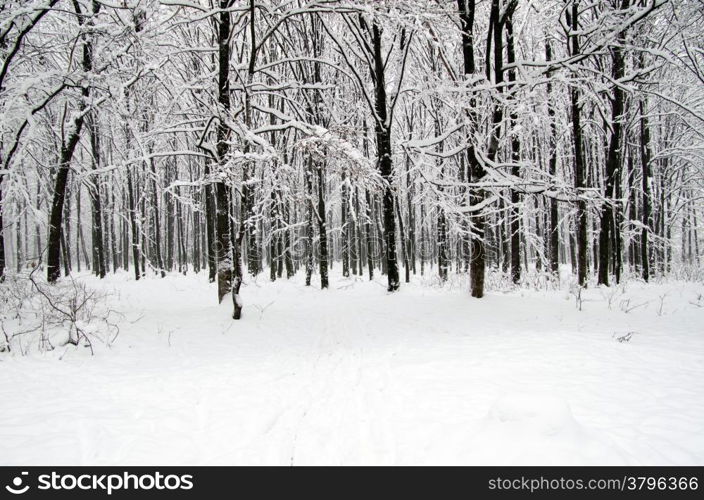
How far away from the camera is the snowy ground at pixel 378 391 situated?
2.98 metres

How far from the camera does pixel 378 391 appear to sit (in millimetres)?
4395

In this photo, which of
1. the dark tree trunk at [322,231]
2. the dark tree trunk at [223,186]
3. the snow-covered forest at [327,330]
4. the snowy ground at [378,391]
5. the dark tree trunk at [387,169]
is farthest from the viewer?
the dark tree trunk at [322,231]

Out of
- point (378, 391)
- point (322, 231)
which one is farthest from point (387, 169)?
point (378, 391)

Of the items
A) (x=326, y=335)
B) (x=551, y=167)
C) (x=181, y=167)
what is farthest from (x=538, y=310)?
(x=181, y=167)

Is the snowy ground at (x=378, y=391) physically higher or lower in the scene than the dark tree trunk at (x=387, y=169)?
lower

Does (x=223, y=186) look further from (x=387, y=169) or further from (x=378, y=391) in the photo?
(x=378, y=391)

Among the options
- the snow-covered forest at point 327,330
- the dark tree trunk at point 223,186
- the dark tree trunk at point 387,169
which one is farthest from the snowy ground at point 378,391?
the dark tree trunk at point 387,169

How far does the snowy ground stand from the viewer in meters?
2.98

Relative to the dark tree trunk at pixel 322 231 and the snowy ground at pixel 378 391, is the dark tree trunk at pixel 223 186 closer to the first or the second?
the snowy ground at pixel 378 391

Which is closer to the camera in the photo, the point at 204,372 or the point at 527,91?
the point at 204,372

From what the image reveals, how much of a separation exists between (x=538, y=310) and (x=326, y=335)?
4940 mm

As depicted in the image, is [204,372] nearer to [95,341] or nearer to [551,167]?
[95,341]

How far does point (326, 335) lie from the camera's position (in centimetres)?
747
